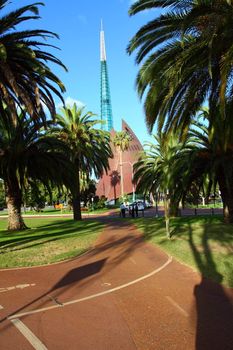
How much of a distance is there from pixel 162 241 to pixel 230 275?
6.77 meters

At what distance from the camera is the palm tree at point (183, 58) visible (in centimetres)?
1206

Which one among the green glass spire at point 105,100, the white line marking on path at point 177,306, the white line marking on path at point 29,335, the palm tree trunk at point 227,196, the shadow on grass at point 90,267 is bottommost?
the white line marking on path at point 29,335

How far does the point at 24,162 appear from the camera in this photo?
26875 millimetres

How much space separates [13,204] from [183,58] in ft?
57.5

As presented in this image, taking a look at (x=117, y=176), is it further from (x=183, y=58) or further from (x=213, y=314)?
(x=213, y=314)

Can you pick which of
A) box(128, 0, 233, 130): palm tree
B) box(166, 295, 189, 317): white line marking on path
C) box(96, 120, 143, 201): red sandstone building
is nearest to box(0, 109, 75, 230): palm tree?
box(128, 0, 233, 130): palm tree

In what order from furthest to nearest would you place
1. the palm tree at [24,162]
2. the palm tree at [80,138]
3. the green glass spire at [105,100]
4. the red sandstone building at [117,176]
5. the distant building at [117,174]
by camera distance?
the green glass spire at [105,100] < the red sandstone building at [117,176] < the distant building at [117,174] < the palm tree at [80,138] < the palm tree at [24,162]

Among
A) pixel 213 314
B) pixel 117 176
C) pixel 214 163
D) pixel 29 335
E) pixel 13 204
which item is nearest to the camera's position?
pixel 29 335

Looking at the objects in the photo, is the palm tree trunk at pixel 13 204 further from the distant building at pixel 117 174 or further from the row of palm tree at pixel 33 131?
the distant building at pixel 117 174

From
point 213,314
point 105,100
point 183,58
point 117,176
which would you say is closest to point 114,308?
point 213,314

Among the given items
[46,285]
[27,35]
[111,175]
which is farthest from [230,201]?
[111,175]

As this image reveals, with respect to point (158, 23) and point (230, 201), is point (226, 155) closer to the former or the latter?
point (230, 201)

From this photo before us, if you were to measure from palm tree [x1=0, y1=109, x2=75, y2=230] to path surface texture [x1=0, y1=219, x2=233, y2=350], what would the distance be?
15562 mm

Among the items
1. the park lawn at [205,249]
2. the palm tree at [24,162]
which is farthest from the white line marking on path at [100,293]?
the palm tree at [24,162]
